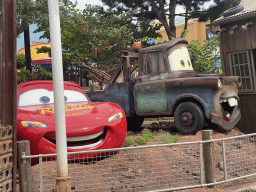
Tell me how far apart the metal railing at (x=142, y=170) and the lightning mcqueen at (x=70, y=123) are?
0.73 feet

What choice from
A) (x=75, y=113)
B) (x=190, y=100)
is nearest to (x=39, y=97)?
(x=75, y=113)

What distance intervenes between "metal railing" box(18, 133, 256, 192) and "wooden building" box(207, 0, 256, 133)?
3215 millimetres

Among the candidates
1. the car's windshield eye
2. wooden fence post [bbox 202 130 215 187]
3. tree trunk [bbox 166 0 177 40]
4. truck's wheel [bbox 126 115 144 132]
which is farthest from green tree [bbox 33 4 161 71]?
wooden fence post [bbox 202 130 215 187]

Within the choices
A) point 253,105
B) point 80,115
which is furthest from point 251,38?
point 80,115

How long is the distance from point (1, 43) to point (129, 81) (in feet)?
16.4

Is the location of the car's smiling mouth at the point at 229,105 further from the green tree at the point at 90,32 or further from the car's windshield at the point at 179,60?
the green tree at the point at 90,32

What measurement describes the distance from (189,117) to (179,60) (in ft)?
5.71

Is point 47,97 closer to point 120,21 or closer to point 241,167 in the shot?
point 241,167

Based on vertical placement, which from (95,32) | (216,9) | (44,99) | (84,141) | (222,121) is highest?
(216,9)

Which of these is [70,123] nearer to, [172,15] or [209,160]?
[209,160]

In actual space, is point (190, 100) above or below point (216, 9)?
below

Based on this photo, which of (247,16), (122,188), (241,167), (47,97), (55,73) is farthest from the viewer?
(247,16)

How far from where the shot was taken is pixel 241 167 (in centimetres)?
587

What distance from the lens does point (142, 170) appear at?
525 centimetres
